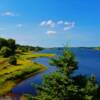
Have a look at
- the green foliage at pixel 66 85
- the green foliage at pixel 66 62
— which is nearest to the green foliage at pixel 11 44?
the green foliage at pixel 66 62

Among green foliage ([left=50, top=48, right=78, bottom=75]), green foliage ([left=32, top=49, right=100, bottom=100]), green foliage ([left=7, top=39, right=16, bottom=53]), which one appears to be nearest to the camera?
green foliage ([left=32, top=49, right=100, bottom=100])

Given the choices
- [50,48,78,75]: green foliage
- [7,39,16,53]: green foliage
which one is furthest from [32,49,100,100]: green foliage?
[7,39,16,53]: green foliage

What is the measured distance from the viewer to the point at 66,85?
29.4 meters

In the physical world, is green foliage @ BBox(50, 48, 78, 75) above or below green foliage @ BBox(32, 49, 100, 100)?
above

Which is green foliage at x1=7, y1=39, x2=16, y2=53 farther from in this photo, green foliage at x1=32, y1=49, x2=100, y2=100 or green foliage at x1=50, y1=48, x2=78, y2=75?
green foliage at x1=32, y1=49, x2=100, y2=100

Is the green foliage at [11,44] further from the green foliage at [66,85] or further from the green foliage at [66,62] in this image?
the green foliage at [66,85]

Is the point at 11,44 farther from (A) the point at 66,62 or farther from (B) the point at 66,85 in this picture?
(B) the point at 66,85

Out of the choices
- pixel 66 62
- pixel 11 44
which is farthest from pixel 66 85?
pixel 11 44

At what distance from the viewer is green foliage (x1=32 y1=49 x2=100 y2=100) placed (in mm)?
29047

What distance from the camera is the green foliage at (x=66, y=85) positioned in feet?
95.3

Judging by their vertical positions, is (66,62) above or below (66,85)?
above

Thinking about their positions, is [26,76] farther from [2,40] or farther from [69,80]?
[2,40]

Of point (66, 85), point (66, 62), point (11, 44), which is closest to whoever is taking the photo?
point (66, 85)

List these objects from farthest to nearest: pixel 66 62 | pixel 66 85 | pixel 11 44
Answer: pixel 11 44
pixel 66 62
pixel 66 85
